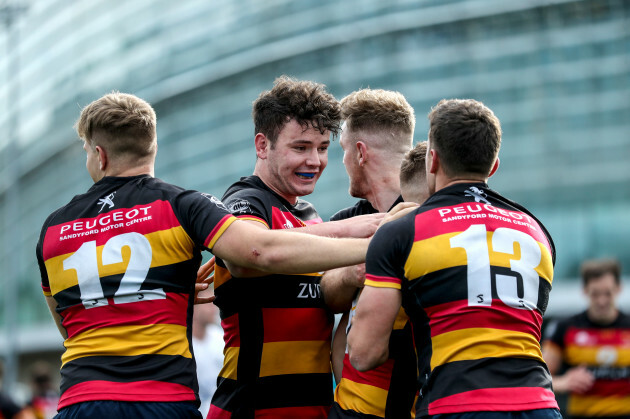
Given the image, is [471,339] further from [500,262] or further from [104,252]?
[104,252]

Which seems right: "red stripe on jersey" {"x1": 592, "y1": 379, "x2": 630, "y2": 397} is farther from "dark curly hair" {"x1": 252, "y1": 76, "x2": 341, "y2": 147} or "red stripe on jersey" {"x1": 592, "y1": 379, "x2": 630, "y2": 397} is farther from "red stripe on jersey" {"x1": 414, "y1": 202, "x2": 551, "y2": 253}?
"red stripe on jersey" {"x1": 414, "y1": 202, "x2": 551, "y2": 253}

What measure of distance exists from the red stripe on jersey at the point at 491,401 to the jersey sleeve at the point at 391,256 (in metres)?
0.56

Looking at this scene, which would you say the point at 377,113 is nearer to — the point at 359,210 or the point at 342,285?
the point at 359,210

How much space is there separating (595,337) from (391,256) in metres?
5.58

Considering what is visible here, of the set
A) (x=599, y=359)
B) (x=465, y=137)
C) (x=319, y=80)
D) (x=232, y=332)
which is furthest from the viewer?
(x=319, y=80)

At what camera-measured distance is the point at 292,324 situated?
4.81m

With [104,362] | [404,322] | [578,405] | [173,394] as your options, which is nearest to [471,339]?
[404,322]

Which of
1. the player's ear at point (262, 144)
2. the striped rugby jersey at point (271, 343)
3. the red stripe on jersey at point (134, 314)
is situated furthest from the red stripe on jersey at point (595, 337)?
the red stripe on jersey at point (134, 314)

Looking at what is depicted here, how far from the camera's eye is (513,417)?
3.58m

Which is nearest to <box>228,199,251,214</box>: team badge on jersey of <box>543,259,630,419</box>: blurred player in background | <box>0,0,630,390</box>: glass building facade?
<box>543,259,630,419</box>: blurred player in background

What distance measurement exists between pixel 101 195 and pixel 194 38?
4377 cm

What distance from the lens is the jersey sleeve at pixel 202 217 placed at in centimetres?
407

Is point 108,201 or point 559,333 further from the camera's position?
point 559,333

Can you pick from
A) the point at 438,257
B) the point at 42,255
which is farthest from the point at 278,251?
the point at 42,255
